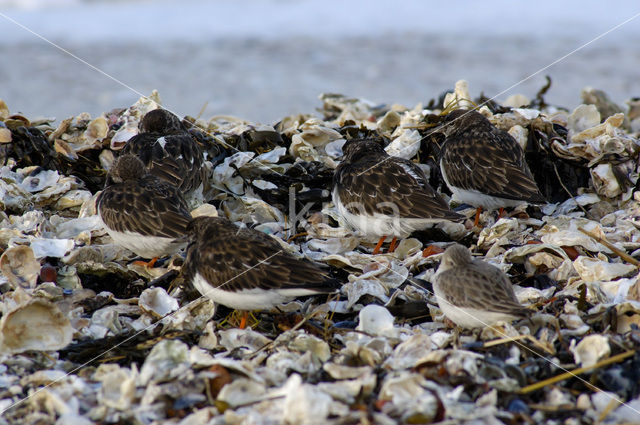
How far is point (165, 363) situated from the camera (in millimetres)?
3283

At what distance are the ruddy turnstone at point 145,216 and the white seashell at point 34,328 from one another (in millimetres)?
1003

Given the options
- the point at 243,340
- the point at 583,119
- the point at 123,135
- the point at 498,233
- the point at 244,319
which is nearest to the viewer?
the point at 243,340

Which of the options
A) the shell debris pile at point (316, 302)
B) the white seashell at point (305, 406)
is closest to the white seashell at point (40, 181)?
the shell debris pile at point (316, 302)

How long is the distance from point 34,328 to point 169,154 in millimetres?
2198

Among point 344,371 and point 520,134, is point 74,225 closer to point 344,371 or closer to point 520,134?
point 344,371

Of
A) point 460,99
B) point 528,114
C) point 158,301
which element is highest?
point 460,99

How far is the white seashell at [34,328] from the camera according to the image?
3.51 m

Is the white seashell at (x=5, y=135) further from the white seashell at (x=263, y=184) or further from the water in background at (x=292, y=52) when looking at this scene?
the water in background at (x=292, y=52)

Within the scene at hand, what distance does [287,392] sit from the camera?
2898mm

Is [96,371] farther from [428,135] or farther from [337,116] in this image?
[337,116]

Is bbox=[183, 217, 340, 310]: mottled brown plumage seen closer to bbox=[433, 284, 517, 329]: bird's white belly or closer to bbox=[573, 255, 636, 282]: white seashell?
bbox=[433, 284, 517, 329]: bird's white belly

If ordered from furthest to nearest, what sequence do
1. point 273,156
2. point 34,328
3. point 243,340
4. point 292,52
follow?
point 292,52, point 273,156, point 243,340, point 34,328

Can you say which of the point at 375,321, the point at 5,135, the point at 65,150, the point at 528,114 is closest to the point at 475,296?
the point at 375,321

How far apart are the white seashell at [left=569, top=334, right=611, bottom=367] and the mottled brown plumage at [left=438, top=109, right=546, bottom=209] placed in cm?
194
